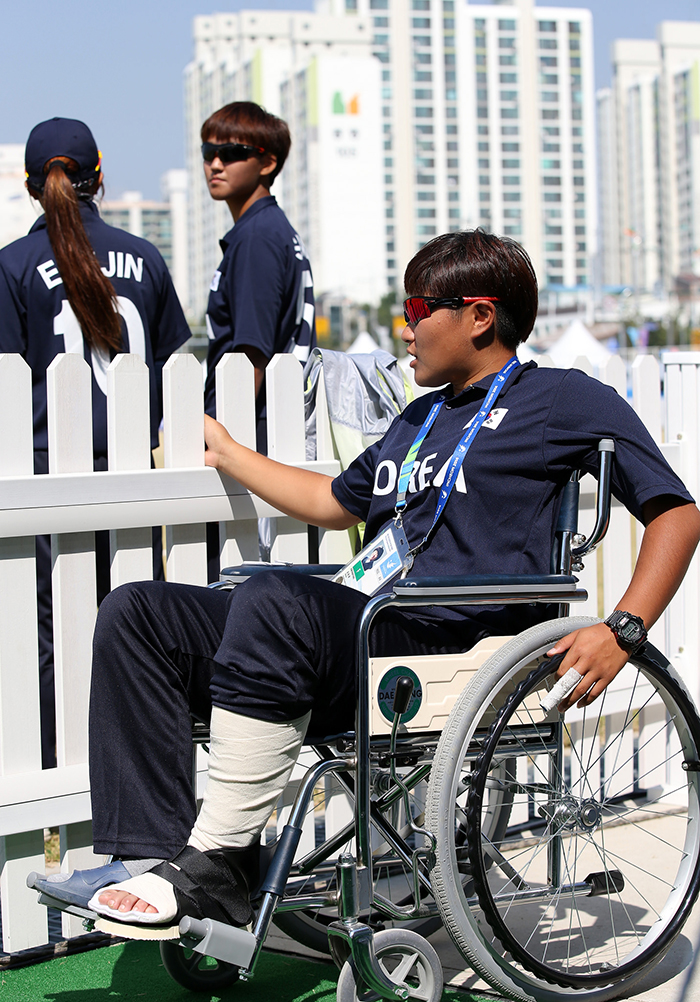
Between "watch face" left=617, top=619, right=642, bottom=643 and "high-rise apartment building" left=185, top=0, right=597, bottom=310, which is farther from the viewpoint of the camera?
"high-rise apartment building" left=185, top=0, right=597, bottom=310

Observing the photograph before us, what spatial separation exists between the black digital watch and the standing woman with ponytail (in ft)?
3.86

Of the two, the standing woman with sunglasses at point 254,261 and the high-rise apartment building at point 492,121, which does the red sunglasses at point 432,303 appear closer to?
the standing woman with sunglasses at point 254,261

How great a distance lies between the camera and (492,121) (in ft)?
416

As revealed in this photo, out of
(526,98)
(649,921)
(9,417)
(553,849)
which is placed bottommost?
(649,921)

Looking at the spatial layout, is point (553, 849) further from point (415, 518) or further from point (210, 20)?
point (210, 20)

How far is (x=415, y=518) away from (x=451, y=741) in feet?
1.63

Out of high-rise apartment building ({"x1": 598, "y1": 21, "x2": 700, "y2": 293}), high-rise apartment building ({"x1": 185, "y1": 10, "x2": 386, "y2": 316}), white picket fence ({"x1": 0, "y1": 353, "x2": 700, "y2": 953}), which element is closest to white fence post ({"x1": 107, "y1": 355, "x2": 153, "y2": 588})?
white picket fence ({"x1": 0, "y1": 353, "x2": 700, "y2": 953})

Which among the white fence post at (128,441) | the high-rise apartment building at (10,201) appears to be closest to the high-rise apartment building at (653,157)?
the high-rise apartment building at (10,201)

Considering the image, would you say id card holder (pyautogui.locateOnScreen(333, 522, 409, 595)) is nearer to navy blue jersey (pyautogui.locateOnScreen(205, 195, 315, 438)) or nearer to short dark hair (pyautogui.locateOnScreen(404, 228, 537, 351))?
short dark hair (pyautogui.locateOnScreen(404, 228, 537, 351))

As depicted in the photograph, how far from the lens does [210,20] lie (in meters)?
135

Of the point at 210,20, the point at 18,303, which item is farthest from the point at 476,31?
the point at 18,303

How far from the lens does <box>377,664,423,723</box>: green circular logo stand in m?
1.89

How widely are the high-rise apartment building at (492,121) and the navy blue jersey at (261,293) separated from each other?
397 ft

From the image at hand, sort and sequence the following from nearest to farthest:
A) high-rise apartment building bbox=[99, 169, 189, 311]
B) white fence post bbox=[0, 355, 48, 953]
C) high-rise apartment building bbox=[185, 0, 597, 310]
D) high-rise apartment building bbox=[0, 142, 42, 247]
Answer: white fence post bbox=[0, 355, 48, 953] → high-rise apartment building bbox=[0, 142, 42, 247] → high-rise apartment building bbox=[185, 0, 597, 310] → high-rise apartment building bbox=[99, 169, 189, 311]
